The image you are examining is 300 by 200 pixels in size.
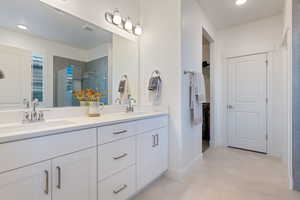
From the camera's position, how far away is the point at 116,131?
1.45 meters

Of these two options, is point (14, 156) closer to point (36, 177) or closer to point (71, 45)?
point (36, 177)

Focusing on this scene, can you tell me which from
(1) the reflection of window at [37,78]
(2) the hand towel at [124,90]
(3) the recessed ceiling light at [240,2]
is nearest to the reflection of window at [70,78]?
(1) the reflection of window at [37,78]

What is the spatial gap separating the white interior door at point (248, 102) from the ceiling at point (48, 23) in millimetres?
2820

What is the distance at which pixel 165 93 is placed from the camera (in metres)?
2.25

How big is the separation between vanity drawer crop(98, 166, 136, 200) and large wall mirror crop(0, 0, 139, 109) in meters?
0.89

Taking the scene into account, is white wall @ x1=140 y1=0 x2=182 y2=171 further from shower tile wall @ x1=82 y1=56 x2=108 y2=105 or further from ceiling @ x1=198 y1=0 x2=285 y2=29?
ceiling @ x1=198 y1=0 x2=285 y2=29

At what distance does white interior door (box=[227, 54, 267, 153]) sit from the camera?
10.4 ft

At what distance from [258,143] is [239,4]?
2.59 meters

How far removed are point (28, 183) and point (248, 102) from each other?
3629mm

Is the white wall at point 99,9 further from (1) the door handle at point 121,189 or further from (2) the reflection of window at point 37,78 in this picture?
(1) the door handle at point 121,189

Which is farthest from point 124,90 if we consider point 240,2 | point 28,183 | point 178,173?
point 240,2

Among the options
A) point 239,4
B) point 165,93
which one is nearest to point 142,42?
point 165,93

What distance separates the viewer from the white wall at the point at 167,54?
2146mm

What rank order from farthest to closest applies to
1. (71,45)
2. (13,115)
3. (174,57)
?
(174,57) → (71,45) → (13,115)
